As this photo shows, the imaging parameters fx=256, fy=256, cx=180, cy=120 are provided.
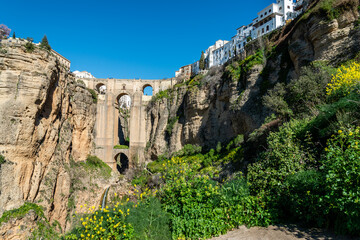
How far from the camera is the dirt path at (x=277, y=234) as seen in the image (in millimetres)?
4785

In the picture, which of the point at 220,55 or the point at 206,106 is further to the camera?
the point at 220,55

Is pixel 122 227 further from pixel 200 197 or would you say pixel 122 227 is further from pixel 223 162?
pixel 223 162

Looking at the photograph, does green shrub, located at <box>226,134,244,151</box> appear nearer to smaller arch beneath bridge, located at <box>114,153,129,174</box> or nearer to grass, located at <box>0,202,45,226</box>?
grass, located at <box>0,202,45,226</box>

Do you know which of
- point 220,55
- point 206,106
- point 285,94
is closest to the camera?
point 285,94

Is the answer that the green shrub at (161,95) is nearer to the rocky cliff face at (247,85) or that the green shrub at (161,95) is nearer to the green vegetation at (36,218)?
the rocky cliff face at (247,85)

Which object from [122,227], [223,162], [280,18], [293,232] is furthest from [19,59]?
[280,18]

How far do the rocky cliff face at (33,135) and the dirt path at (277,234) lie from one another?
1627 centimetres

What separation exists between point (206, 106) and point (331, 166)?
24.1 meters

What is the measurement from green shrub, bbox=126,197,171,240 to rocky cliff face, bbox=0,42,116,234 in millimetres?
14925

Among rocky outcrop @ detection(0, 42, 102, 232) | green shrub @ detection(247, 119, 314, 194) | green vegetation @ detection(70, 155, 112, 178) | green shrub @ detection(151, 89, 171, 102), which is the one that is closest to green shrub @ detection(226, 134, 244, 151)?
green shrub @ detection(247, 119, 314, 194)

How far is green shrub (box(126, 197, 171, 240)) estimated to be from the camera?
511 centimetres

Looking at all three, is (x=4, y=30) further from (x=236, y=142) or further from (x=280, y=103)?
(x=280, y=103)

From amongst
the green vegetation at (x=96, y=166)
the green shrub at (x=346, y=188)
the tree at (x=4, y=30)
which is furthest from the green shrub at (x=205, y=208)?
the tree at (x=4, y=30)

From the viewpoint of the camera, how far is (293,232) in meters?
5.05
